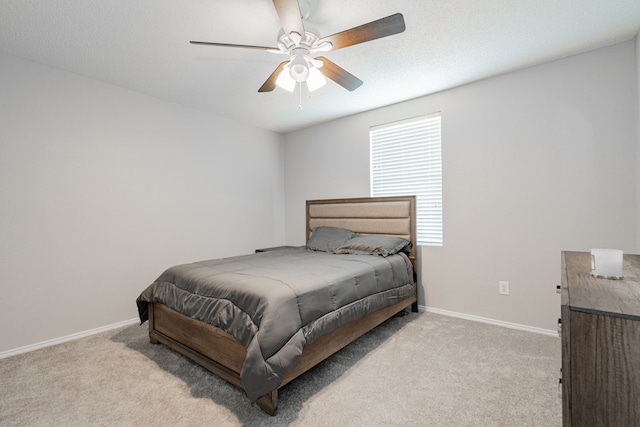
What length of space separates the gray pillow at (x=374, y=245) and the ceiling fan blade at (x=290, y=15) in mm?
2057

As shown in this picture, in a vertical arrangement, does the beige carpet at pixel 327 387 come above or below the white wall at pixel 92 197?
below

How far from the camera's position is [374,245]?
10.3 ft

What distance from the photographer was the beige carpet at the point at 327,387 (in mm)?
1596

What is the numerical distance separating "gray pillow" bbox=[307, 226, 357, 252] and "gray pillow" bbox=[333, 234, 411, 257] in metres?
0.11

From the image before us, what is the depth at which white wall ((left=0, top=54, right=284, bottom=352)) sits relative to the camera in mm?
2453

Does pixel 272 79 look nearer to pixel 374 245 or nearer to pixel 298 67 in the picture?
pixel 298 67

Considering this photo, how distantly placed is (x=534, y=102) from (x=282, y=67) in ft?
7.54

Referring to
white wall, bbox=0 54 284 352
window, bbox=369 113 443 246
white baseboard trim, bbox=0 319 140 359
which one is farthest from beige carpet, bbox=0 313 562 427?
window, bbox=369 113 443 246

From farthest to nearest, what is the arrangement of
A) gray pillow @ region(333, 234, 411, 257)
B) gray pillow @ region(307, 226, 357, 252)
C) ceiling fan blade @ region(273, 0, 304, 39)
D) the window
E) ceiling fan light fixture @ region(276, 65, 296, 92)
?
1. gray pillow @ region(307, 226, 357, 252)
2. the window
3. gray pillow @ region(333, 234, 411, 257)
4. ceiling fan light fixture @ region(276, 65, 296, 92)
5. ceiling fan blade @ region(273, 0, 304, 39)

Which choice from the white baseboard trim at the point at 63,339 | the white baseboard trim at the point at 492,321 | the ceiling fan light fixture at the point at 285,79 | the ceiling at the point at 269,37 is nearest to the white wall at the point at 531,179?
the white baseboard trim at the point at 492,321

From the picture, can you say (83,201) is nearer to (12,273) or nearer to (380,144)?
(12,273)

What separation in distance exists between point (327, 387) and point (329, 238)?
1.90m

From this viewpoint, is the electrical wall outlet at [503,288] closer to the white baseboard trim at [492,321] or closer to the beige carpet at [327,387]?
the white baseboard trim at [492,321]

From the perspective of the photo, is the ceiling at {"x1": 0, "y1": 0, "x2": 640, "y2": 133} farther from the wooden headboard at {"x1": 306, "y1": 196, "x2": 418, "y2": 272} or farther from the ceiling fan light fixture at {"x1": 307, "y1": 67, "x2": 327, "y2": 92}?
the wooden headboard at {"x1": 306, "y1": 196, "x2": 418, "y2": 272}
